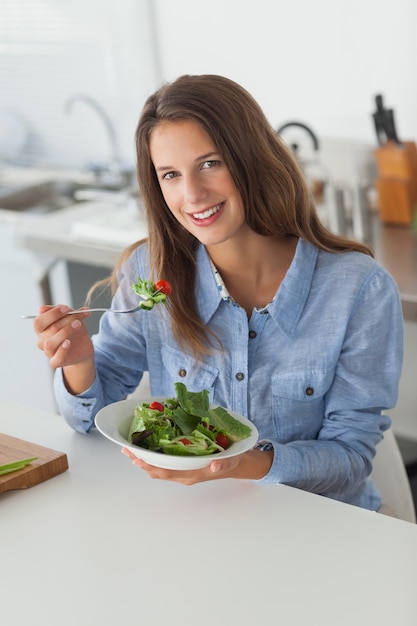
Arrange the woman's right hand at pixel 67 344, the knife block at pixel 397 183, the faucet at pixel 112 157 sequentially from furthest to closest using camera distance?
the faucet at pixel 112 157 < the knife block at pixel 397 183 < the woman's right hand at pixel 67 344

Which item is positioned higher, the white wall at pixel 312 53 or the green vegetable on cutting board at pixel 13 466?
the white wall at pixel 312 53

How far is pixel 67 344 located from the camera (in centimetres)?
146

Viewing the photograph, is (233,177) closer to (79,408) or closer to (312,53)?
(79,408)

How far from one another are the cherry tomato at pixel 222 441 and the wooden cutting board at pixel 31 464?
274 mm

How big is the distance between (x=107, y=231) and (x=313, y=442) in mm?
1451

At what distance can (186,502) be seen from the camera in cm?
132

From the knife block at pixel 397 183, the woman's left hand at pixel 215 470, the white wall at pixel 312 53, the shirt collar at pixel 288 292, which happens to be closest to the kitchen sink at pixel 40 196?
the white wall at pixel 312 53

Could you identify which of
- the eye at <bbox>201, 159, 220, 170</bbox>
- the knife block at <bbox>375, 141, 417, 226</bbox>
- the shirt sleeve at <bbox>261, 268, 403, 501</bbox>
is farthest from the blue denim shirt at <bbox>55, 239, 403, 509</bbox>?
the knife block at <bbox>375, 141, 417, 226</bbox>

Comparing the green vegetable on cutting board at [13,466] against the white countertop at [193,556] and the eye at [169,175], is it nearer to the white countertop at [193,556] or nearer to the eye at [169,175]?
the white countertop at [193,556]

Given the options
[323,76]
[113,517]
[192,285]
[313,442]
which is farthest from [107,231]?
[113,517]

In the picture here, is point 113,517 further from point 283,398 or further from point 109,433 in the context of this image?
point 283,398

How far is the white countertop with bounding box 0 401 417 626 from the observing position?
1.09 metres

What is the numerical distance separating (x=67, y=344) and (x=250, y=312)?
1.12ft

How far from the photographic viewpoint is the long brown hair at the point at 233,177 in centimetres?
150
